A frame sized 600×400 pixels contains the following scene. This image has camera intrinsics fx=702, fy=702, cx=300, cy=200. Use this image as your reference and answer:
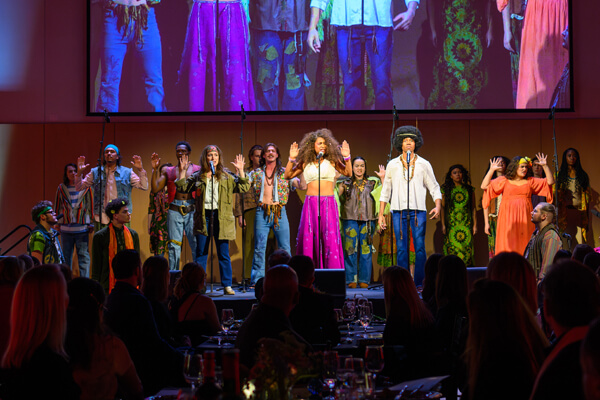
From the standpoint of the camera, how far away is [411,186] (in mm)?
8125

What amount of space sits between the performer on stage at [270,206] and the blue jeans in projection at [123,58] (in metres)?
2.58

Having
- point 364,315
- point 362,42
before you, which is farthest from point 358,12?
point 364,315

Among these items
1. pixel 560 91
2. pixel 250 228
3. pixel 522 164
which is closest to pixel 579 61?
pixel 560 91

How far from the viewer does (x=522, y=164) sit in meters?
8.54

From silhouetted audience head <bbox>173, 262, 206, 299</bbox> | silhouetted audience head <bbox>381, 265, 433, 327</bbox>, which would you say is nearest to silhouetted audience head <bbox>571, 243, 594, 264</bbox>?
silhouetted audience head <bbox>381, 265, 433, 327</bbox>

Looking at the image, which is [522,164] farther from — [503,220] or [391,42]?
[391,42]

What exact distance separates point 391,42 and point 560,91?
2.45 meters

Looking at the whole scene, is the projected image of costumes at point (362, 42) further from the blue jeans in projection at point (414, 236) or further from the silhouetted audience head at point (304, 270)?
the silhouetted audience head at point (304, 270)

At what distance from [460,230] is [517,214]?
972mm

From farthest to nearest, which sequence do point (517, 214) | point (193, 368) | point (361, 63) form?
point (361, 63)
point (517, 214)
point (193, 368)

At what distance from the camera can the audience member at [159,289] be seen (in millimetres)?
4152

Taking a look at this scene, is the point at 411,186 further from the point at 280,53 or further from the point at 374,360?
the point at 374,360

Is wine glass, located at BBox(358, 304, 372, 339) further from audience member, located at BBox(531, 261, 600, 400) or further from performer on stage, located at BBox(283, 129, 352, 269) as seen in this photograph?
performer on stage, located at BBox(283, 129, 352, 269)

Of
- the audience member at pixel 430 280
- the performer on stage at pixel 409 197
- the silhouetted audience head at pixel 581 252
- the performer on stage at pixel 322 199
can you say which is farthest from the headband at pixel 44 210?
the silhouetted audience head at pixel 581 252
